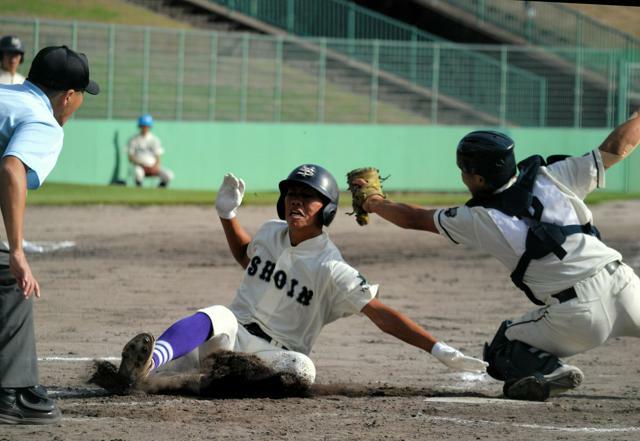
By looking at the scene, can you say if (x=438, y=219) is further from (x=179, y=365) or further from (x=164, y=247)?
(x=164, y=247)

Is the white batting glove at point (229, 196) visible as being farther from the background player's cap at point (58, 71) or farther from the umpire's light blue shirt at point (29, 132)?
the umpire's light blue shirt at point (29, 132)

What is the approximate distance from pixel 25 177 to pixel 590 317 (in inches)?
125

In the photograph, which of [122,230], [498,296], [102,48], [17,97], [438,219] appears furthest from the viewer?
[102,48]

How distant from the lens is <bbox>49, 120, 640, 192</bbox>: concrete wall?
23.0 metres

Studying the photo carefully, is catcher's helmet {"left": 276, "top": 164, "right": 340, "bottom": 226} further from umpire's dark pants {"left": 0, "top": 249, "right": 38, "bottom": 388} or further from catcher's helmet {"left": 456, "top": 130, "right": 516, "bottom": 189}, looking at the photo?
umpire's dark pants {"left": 0, "top": 249, "right": 38, "bottom": 388}

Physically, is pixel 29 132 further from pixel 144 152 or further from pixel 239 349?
pixel 144 152

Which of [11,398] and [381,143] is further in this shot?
[381,143]

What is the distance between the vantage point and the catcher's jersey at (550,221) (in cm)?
627

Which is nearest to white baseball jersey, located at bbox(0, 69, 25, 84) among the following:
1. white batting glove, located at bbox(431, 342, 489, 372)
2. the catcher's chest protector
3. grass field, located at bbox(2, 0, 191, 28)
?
the catcher's chest protector

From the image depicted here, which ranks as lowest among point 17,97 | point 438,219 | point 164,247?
point 164,247

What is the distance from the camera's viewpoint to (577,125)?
27156mm

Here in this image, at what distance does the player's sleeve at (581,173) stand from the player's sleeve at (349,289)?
1225 mm

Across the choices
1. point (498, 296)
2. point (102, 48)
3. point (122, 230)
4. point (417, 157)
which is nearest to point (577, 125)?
point (417, 157)

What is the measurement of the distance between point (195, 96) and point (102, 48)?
7.50 ft
